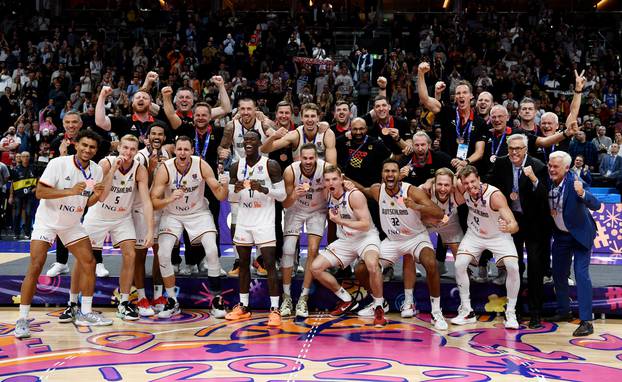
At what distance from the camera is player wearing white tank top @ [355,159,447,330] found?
7160mm

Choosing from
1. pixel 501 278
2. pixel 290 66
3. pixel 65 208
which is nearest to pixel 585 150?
pixel 290 66

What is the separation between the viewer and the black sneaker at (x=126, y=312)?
23.7 ft

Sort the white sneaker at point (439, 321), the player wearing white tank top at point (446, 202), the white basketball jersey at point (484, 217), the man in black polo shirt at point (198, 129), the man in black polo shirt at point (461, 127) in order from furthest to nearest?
the man in black polo shirt at point (198, 129) < the man in black polo shirt at point (461, 127) < the player wearing white tank top at point (446, 202) < the white basketball jersey at point (484, 217) < the white sneaker at point (439, 321)

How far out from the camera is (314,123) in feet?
24.8

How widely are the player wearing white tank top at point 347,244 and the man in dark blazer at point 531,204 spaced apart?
1.45 m

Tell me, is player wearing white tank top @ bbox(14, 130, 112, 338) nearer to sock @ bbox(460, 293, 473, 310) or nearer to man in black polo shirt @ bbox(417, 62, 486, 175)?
man in black polo shirt @ bbox(417, 62, 486, 175)

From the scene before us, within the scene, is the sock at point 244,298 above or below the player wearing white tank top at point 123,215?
below

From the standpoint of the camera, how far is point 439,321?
22.9 ft

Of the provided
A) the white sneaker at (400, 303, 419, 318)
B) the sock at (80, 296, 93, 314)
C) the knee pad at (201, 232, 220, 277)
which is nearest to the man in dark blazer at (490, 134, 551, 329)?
the white sneaker at (400, 303, 419, 318)

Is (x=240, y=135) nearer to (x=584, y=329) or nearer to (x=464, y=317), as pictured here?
(x=464, y=317)

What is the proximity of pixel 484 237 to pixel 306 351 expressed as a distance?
2.27 meters

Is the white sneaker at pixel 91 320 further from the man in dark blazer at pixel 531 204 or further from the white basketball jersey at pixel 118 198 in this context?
the man in dark blazer at pixel 531 204

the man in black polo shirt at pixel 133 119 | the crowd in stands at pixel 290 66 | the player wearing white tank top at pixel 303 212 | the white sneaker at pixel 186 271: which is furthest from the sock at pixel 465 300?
the crowd in stands at pixel 290 66

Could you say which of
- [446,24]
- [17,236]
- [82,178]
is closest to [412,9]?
[446,24]
